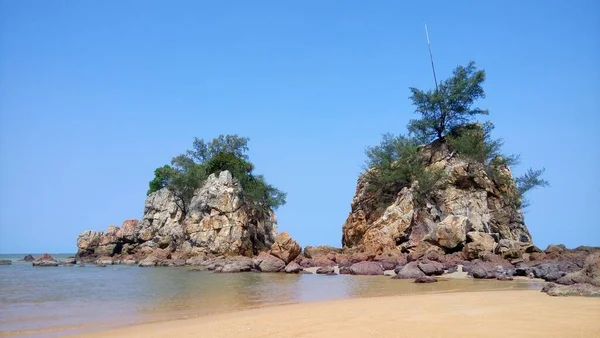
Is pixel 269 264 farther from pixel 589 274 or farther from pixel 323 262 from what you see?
pixel 589 274

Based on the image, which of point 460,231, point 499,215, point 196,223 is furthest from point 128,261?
point 499,215

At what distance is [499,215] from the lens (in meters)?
36.3

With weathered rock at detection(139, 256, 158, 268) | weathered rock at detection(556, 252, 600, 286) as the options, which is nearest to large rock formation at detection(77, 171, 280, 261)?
weathered rock at detection(139, 256, 158, 268)

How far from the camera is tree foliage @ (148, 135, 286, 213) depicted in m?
52.2

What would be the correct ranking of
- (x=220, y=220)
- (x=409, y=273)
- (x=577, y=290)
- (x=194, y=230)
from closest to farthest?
(x=577, y=290)
(x=409, y=273)
(x=220, y=220)
(x=194, y=230)

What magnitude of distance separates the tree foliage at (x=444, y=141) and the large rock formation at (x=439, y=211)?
0.69 metres

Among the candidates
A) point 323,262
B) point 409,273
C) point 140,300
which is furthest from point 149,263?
point 409,273

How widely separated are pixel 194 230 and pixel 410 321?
40.2 metres

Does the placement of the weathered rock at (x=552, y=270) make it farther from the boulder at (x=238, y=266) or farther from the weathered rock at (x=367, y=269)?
the boulder at (x=238, y=266)

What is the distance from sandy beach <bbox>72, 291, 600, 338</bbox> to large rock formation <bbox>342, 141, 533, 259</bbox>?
19.7 m

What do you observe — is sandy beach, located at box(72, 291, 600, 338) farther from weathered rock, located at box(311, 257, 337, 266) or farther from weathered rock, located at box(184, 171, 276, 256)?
weathered rock, located at box(184, 171, 276, 256)

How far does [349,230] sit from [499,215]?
13406mm

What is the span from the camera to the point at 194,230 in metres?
45.8

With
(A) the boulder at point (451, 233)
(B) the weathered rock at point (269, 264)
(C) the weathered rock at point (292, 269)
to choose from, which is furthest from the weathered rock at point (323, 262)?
(A) the boulder at point (451, 233)
